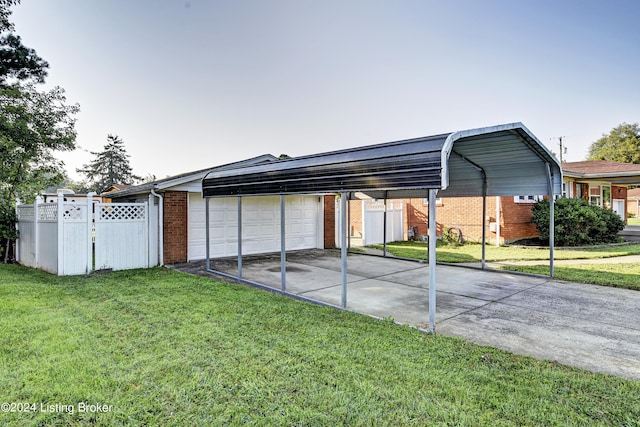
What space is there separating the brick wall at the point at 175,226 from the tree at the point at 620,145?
55.8m

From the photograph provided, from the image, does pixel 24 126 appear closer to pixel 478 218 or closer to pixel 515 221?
pixel 478 218

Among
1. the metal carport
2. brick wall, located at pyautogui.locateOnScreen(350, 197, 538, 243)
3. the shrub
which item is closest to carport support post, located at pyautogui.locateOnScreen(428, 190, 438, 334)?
the metal carport

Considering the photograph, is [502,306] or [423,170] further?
[502,306]

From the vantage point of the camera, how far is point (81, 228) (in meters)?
8.15

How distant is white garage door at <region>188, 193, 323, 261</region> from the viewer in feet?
34.5

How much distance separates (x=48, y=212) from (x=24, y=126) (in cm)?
511

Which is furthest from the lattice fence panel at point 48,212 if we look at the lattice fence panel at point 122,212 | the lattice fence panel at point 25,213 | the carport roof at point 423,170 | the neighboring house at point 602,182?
the neighboring house at point 602,182

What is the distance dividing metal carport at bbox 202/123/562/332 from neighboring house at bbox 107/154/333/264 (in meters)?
1.46

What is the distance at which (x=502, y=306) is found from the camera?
18.5 ft

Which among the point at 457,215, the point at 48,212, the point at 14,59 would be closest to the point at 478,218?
the point at 457,215

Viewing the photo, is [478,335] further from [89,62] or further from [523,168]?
[89,62]

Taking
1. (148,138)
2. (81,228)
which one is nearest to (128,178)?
(148,138)

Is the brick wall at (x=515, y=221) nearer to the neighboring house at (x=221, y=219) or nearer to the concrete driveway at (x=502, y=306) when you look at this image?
the concrete driveway at (x=502, y=306)

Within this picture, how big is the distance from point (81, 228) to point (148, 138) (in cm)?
1358
